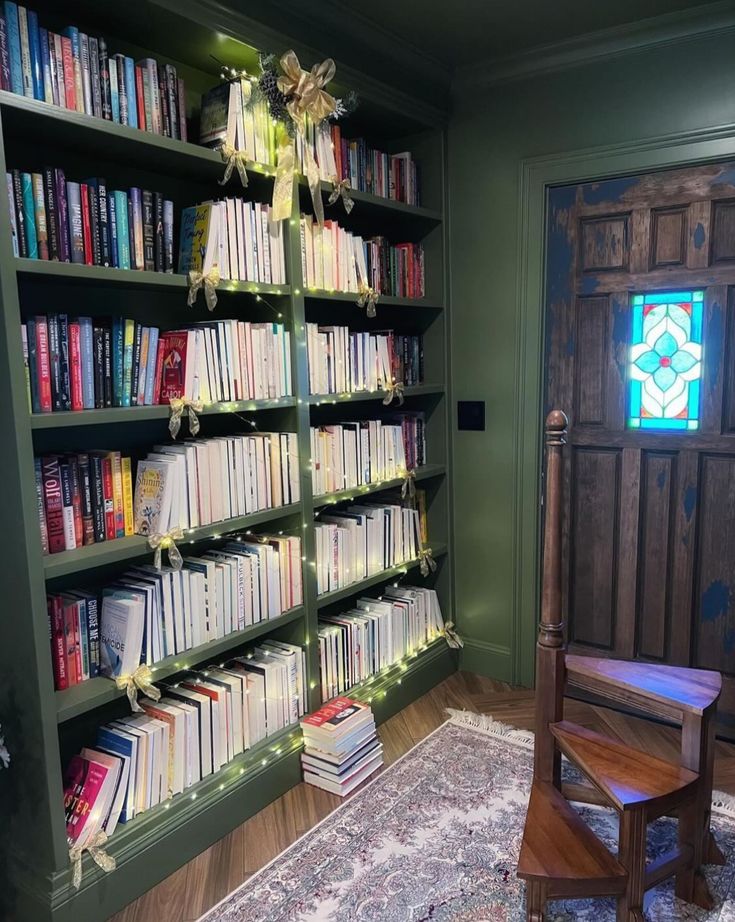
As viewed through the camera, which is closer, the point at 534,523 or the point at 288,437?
the point at 288,437

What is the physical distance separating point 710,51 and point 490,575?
6.95 ft

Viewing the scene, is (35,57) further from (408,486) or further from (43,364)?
(408,486)

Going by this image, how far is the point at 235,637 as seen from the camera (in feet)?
7.54

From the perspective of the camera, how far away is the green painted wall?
8.45 feet

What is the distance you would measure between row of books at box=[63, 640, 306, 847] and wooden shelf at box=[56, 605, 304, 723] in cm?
11

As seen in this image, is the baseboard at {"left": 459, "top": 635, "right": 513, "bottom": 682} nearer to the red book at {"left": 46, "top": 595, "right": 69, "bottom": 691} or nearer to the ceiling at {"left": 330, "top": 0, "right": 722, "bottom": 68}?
the red book at {"left": 46, "top": 595, "right": 69, "bottom": 691}

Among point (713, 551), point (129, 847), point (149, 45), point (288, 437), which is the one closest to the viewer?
point (129, 847)

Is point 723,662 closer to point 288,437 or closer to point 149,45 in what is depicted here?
point 288,437

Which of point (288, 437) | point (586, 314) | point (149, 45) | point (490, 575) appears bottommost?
point (490, 575)

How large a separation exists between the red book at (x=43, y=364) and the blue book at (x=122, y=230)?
29 cm

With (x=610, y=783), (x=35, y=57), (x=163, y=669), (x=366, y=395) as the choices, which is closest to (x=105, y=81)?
(x=35, y=57)

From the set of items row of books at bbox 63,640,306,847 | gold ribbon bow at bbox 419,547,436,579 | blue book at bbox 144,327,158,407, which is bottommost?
row of books at bbox 63,640,306,847

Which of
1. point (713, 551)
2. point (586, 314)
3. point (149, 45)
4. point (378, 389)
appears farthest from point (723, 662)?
point (149, 45)

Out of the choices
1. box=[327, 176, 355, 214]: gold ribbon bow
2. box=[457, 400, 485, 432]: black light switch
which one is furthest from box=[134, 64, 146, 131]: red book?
box=[457, 400, 485, 432]: black light switch
